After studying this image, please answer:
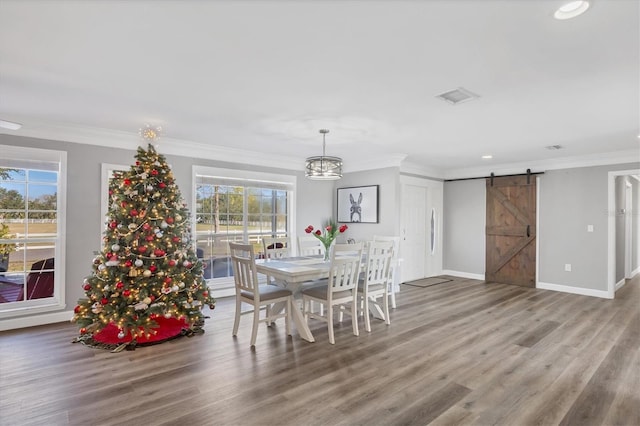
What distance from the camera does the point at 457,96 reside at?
305 cm

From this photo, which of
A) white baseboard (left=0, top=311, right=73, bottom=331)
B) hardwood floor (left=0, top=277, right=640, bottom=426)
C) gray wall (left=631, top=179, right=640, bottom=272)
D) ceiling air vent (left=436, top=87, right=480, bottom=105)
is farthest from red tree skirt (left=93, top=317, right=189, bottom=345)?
gray wall (left=631, top=179, right=640, bottom=272)

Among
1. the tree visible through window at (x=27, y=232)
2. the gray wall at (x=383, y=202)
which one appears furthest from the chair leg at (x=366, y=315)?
the tree visible through window at (x=27, y=232)

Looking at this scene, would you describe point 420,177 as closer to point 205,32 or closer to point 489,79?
point 489,79

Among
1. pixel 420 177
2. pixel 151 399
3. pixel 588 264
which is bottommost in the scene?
pixel 151 399

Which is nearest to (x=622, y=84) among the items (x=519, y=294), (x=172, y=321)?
(x=519, y=294)

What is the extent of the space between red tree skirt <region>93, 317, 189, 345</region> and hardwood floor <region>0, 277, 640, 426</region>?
15cm

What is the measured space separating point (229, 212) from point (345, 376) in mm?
3550

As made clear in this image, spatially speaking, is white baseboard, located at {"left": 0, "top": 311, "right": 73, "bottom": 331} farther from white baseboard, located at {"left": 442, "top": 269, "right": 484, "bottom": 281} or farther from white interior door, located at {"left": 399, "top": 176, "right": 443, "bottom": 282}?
white baseboard, located at {"left": 442, "top": 269, "right": 484, "bottom": 281}

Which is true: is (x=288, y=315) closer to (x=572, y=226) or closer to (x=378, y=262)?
(x=378, y=262)

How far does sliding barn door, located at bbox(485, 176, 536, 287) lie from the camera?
647 centimetres

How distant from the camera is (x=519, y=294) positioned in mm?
5820

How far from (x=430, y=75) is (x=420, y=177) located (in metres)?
4.72

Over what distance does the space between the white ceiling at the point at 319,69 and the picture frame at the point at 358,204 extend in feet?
6.20

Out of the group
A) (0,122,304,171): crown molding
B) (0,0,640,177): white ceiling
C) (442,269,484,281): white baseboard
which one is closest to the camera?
(0,0,640,177): white ceiling
